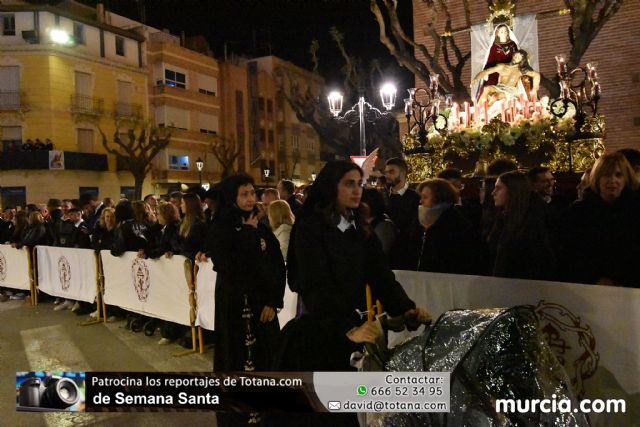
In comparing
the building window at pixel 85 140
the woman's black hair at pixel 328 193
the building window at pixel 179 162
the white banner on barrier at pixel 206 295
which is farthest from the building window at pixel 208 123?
the woman's black hair at pixel 328 193

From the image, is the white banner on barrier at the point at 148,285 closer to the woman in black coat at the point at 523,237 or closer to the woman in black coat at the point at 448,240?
the woman in black coat at the point at 448,240

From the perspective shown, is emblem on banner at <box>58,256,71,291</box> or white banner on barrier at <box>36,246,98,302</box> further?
emblem on banner at <box>58,256,71,291</box>

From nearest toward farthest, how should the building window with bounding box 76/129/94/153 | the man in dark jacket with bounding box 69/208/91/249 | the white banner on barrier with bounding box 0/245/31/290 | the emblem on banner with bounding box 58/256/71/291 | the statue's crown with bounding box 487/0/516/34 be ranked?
the emblem on banner with bounding box 58/256/71/291 → the man in dark jacket with bounding box 69/208/91/249 → the white banner on barrier with bounding box 0/245/31/290 → the statue's crown with bounding box 487/0/516/34 → the building window with bounding box 76/129/94/153

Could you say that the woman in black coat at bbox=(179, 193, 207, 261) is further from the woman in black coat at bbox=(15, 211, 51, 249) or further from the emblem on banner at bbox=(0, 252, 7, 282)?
the emblem on banner at bbox=(0, 252, 7, 282)

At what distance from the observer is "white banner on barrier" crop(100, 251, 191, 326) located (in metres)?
6.91

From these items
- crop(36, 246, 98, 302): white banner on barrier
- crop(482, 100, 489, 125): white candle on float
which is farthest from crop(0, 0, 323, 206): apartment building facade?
crop(482, 100, 489, 125): white candle on float

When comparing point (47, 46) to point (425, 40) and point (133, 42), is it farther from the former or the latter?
point (425, 40)

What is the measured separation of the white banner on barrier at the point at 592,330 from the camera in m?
3.08

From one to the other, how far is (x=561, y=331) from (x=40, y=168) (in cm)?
3385

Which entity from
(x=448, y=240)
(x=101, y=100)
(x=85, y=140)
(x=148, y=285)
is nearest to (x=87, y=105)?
(x=101, y=100)

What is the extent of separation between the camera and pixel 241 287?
4121mm

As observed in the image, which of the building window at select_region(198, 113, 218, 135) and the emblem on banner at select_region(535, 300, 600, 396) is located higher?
the building window at select_region(198, 113, 218, 135)

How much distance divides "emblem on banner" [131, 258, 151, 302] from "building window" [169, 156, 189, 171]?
34113mm

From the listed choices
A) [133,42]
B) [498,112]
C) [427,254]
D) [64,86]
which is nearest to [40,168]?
[64,86]
